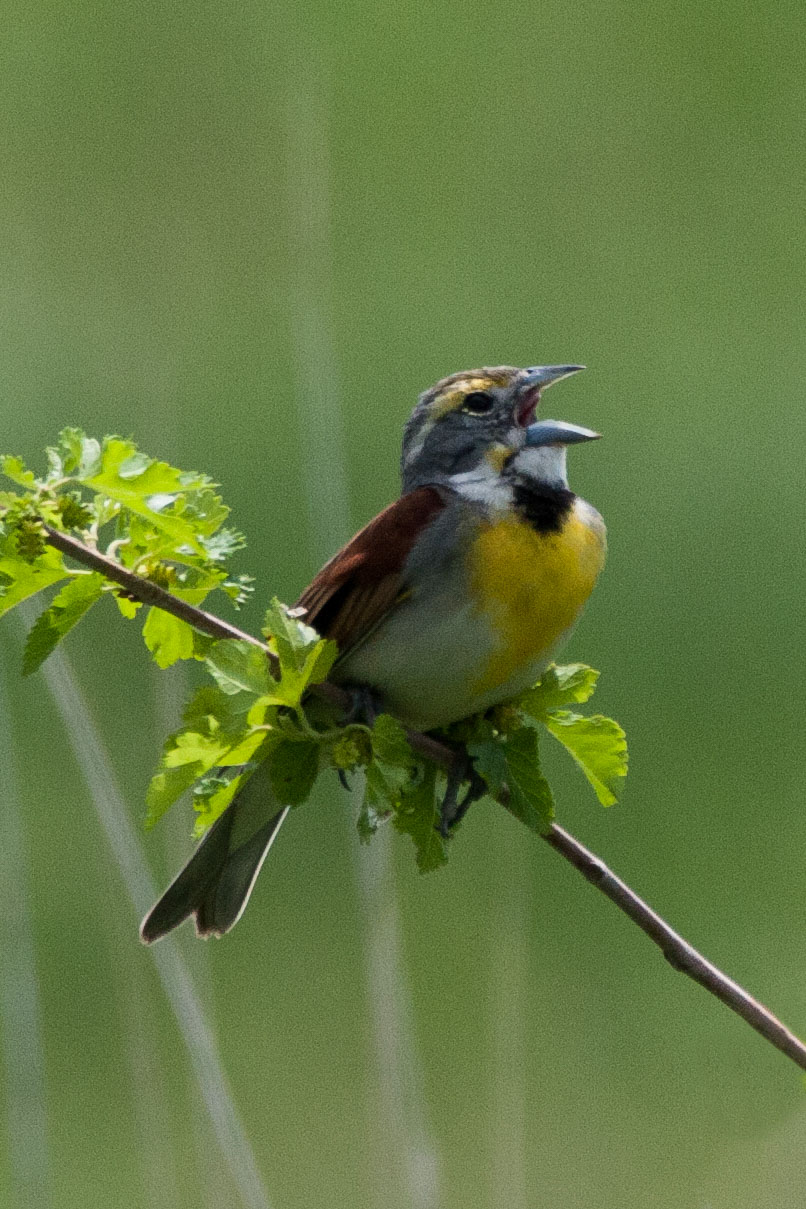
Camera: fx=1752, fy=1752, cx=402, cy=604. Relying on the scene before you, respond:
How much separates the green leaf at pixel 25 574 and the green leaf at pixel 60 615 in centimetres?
5

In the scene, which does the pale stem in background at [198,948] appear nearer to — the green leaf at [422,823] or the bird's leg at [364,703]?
the bird's leg at [364,703]

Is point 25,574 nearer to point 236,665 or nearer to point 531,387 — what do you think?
point 236,665

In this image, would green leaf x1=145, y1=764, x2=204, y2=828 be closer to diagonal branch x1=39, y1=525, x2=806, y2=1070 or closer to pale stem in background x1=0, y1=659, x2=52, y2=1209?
diagonal branch x1=39, y1=525, x2=806, y2=1070

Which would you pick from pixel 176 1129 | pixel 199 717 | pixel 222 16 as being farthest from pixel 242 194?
pixel 199 717

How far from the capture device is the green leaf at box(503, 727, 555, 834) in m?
1.73

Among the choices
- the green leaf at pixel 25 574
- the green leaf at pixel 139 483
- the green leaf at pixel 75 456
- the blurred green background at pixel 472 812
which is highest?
the green leaf at pixel 75 456

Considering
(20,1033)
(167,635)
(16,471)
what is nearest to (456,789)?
(167,635)

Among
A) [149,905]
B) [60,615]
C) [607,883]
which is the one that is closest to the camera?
[607,883]

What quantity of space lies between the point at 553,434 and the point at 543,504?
122 mm

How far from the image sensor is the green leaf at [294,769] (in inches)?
67.8

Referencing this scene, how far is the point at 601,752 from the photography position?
1.85m

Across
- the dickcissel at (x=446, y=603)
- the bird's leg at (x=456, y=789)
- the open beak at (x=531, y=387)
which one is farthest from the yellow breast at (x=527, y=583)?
the open beak at (x=531, y=387)

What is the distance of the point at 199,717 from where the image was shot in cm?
166

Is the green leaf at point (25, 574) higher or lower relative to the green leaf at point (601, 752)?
higher
